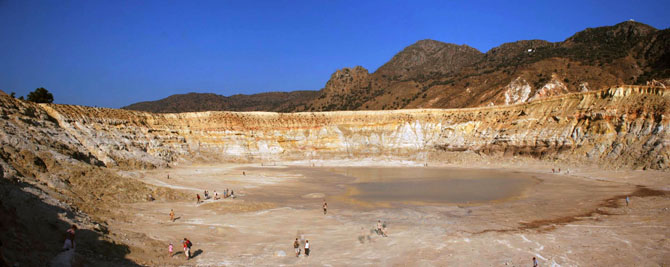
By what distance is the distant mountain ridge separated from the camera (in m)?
74.3

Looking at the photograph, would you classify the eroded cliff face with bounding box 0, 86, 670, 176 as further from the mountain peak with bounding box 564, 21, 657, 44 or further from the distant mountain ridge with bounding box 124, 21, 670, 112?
the mountain peak with bounding box 564, 21, 657, 44

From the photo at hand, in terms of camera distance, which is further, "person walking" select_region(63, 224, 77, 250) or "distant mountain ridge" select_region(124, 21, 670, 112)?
"distant mountain ridge" select_region(124, 21, 670, 112)

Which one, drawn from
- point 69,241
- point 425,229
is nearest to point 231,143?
point 425,229

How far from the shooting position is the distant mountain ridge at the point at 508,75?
244ft

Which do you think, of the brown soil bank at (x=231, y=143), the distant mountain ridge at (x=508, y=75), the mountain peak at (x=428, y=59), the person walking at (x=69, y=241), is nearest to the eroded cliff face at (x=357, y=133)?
the brown soil bank at (x=231, y=143)

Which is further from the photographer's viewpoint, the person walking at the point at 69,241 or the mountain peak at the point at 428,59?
the mountain peak at the point at 428,59

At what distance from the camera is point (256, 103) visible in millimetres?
155000

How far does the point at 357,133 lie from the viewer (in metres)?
58.9

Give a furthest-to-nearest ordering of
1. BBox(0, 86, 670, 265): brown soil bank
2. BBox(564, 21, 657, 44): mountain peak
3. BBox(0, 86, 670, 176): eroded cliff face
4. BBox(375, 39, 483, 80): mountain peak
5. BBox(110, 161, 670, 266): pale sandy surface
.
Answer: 1. BBox(375, 39, 483, 80): mountain peak
2. BBox(564, 21, 657, 44): mountain peak
3. BBox(0, 86, 670, 176): eroded cliff face
4. BBox(0, 86, 670, 265): brown soil bank
5. BBox(110, 161, 670, 266): pale sandy surface

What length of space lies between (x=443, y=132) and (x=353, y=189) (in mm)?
29735

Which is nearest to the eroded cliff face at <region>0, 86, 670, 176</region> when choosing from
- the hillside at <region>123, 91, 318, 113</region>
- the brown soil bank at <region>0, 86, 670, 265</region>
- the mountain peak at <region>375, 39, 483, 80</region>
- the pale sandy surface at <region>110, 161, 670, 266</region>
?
the brown soil bank at <region>0, 86, 670, 265</region>

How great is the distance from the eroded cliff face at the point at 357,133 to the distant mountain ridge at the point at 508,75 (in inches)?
1023

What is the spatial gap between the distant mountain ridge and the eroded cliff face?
25973mm

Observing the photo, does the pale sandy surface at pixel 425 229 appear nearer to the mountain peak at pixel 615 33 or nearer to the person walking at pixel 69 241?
the person walking at pixel 69 241
